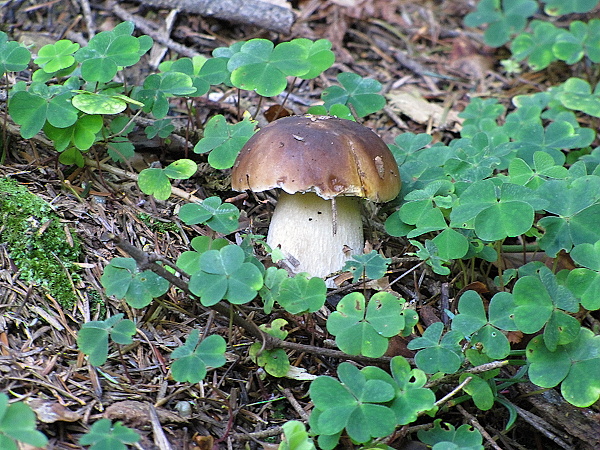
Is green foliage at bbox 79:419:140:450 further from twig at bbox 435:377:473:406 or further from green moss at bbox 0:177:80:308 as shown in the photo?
twig at bbox 435:377:473:406

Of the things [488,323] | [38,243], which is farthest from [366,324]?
[38,243]

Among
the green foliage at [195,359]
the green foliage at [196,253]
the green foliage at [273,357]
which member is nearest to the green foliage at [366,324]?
the green foliage at [273,357]

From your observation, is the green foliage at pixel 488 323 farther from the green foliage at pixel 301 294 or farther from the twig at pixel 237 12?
the twig at pixel 237 12

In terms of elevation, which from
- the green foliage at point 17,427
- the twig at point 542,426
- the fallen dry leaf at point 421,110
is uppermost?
the green foliage at point 17,427

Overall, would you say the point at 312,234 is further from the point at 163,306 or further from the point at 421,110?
the point at 421,110

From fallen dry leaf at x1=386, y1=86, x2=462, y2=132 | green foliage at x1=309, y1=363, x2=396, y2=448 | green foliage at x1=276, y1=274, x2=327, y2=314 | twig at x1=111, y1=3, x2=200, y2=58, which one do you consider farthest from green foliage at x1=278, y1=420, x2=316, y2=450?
twig at x1=111, y1=3, x2=200, y2=58

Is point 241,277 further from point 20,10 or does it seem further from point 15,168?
point 20,10
